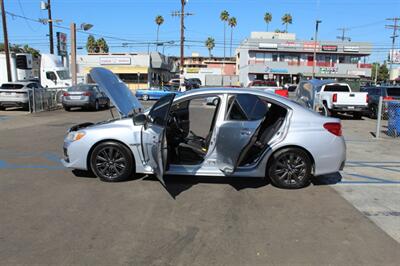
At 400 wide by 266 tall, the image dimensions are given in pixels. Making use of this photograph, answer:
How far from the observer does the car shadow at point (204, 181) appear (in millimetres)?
6250

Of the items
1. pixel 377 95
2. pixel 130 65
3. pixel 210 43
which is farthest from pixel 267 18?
pixel 377 95

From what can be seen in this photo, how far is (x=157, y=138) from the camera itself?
545 centimetres

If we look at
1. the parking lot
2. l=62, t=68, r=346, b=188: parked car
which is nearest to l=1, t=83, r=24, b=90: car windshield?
the parking lot

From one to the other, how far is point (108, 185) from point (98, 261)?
101 inches

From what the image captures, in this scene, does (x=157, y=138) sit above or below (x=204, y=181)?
above

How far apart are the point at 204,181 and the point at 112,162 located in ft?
5.19

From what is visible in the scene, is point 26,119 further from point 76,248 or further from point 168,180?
point 76,248

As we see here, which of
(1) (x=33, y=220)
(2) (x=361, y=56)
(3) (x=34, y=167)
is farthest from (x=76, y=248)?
(2) (x=361, y=56)

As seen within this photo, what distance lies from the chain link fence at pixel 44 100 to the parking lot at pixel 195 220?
13.5 meters

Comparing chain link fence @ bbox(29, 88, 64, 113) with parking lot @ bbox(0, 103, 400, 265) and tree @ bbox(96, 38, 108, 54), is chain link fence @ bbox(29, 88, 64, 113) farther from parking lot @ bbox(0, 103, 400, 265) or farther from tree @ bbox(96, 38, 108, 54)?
tree @ bbox(96, 38, 108, 54)

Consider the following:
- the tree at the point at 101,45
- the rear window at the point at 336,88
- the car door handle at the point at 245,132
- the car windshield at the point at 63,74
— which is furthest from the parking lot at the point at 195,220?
the tree at the point at 101,45

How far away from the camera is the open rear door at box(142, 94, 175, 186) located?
5.38 m

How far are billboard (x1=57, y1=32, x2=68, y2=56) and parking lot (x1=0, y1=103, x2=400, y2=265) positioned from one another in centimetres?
3470

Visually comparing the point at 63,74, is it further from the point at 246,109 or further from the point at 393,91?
the point at 246,109
